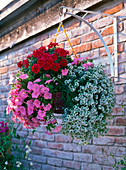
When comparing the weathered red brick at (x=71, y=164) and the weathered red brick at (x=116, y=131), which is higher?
the weathered red brick at (x=116, y=131)

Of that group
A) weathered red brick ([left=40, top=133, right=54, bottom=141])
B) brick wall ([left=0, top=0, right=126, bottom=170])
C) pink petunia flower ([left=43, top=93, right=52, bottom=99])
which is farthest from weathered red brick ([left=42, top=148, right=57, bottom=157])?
pink petunia flower ([left=43, top=93, right=52, bottom=99])

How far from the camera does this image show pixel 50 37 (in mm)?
3225

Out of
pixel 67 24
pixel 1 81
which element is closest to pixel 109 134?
pixel 67 24

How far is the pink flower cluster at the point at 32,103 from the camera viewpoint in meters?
1.84

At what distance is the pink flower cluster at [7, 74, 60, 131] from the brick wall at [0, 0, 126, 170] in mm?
704

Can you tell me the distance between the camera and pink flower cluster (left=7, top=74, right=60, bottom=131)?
72.6 inches

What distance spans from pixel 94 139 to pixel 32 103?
98cm

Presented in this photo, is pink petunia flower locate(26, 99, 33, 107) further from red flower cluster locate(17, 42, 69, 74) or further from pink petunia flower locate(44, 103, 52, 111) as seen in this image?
red flower cluster locate(17, 42, 69, 74)

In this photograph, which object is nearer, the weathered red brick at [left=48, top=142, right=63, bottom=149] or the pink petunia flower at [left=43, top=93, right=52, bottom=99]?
the pink petunia flower at [left=43, top=93, right=52, bottom=99]

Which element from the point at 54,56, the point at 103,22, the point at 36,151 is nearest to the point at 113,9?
the point at 103,22

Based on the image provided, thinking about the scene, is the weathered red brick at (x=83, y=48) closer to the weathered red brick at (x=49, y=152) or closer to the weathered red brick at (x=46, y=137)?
the weathered red brick at (x=46, y=137)

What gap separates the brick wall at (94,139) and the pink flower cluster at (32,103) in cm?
70

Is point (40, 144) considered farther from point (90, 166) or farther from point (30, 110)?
point (30, 110)

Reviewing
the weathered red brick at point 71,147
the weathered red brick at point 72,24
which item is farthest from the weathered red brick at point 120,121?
the weathered red brick at point 72,24
